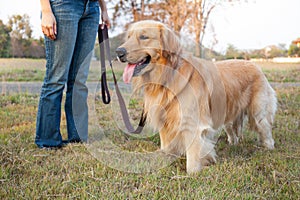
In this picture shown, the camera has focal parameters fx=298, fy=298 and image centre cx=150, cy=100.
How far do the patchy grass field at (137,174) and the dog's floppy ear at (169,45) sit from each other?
917 mm

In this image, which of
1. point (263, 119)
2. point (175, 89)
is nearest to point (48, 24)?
point (175, 89)

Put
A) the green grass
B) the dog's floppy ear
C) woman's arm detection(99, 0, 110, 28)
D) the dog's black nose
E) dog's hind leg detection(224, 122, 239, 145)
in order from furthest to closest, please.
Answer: dog's hind leg detection(224, 122, 239, 145)
woman's arm detection(99, 0, 110, 28)
the dog's floppy ear
the dog's black nose
the green grass

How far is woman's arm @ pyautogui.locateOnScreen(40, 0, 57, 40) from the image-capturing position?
254 cm

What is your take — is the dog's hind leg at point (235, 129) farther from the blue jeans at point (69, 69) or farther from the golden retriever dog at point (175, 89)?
the blue jeans at point (69, 69)

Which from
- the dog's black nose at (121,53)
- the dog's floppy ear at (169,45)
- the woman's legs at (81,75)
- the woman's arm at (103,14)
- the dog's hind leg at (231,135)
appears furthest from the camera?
the dog's hind leg at (231,135)

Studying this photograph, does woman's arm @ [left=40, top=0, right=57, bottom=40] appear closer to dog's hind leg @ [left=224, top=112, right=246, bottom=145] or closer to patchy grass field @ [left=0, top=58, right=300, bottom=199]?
patchy grass field @ [left=0, top=58, right=300, bottom=199]

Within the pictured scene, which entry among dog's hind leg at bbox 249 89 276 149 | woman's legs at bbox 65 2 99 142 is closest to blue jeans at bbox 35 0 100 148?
woman's legs at bbox 65 2 99 142

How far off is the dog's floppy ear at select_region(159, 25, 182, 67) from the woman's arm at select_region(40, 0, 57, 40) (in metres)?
0.94

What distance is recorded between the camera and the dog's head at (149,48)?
2.38 m

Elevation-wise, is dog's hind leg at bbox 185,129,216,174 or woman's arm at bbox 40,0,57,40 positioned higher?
woman's arm at bbox 40,0,57,40

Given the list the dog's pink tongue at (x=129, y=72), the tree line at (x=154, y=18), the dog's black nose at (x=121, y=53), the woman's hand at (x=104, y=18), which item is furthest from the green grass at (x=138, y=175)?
the tree line at (x=154, y=18)

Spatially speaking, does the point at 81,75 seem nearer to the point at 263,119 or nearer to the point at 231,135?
the point at 231,135

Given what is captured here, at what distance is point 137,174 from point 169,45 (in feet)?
3.51

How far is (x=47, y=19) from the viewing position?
2547 millimetres
